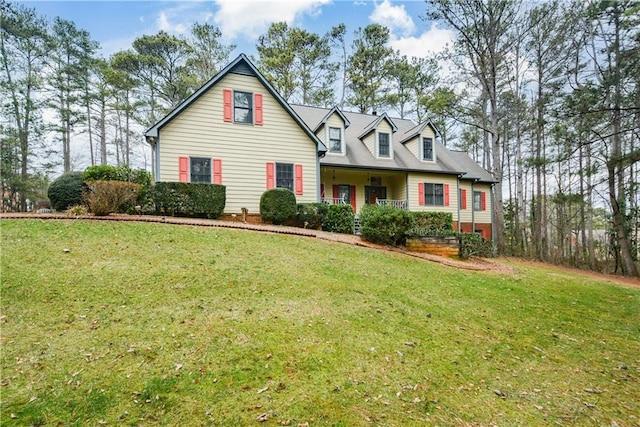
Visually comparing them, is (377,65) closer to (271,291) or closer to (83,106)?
(83,106)

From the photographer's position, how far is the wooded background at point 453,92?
13000 millimetres

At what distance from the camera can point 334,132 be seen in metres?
17.3

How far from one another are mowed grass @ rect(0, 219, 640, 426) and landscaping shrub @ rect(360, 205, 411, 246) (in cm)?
355

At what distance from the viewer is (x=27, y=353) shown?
125 inches

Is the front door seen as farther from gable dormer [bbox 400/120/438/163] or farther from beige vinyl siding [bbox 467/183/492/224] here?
beige vinyl siding [bbox 467/183/492/224]

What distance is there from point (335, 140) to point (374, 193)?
442 cm

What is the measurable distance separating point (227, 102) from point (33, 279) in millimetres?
10349

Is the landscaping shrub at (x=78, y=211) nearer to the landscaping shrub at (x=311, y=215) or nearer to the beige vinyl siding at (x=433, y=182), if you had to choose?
the landscaping shrub at (x=311, y=215)

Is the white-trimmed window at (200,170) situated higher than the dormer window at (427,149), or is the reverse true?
the dormer window at (427,149)

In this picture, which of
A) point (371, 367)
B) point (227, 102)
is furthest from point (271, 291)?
point (227, 102)

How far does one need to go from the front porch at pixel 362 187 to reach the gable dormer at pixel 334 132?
1247 mm

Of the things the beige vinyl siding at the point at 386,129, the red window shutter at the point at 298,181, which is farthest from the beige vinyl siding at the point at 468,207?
the red window shutter at the point at 298,181

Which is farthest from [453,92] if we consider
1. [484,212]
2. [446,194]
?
[484,212]

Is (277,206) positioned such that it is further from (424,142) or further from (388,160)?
(424,142)
